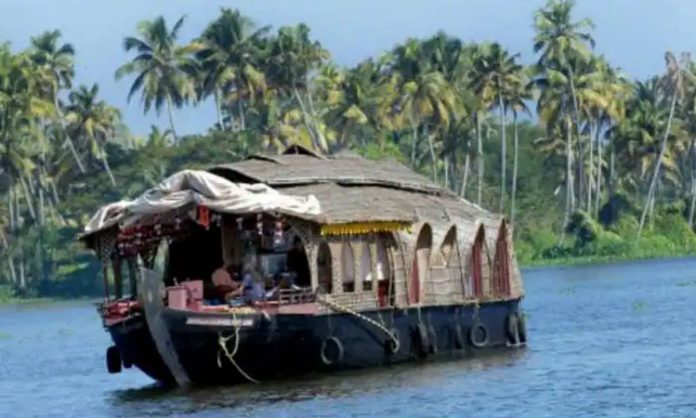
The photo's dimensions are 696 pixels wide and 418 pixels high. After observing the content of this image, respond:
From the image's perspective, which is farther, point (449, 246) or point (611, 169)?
point (611, 169)

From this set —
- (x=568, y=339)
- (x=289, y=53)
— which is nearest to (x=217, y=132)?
(x=289, y=53)

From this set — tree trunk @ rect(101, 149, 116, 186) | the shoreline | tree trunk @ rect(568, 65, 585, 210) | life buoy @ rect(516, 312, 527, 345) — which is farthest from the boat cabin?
Result: the shoreline

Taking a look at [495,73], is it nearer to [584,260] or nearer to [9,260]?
[584,260]

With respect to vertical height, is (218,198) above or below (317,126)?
below

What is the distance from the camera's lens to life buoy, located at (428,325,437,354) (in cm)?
3195

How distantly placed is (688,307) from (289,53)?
34.2m

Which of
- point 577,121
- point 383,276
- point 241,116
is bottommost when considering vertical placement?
point 383,276

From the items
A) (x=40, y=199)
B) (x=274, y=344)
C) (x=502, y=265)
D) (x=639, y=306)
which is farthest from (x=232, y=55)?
(x=274, y=344)

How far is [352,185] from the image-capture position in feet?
106

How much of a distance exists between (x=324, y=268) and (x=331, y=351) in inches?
70.2

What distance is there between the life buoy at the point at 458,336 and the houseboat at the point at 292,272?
0.12 ft

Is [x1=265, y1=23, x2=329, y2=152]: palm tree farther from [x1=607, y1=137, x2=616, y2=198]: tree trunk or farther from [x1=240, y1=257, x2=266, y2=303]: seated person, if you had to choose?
[x1=240, y1=257, x2=266, y2=303]: seated person

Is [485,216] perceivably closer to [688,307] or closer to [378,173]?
[378,173]

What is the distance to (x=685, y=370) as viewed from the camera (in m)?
30.1
